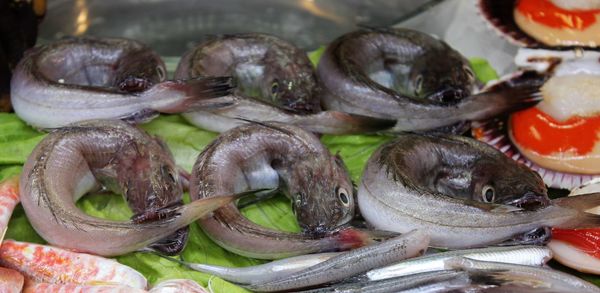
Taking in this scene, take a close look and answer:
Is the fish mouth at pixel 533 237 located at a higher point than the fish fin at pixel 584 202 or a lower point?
lower

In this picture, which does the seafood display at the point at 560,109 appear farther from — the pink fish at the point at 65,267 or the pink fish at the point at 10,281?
the pink fish at the point at 10,281

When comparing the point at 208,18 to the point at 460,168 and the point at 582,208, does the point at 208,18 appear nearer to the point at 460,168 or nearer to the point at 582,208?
the point at 460,168

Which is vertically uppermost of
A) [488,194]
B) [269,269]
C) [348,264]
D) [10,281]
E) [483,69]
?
[483,69]

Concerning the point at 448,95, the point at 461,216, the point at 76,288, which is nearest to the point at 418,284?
the point at 461,216

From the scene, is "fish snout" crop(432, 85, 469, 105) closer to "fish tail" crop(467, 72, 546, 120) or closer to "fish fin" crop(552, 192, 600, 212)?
"fish tail" crop(467, 72, 546, 120)

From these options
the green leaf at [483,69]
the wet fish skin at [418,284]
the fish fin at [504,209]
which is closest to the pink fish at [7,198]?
the wet fish skin at [418,284]

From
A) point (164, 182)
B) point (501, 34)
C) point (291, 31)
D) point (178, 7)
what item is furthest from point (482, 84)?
point (178, 7)

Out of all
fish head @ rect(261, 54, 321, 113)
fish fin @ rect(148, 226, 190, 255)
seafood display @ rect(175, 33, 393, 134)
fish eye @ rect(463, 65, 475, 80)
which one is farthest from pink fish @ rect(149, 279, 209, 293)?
fish eye @ rect(463, 65, 475, 80)

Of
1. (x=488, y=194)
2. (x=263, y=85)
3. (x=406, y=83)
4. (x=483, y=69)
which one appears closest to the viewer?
(x=488, y=194)
